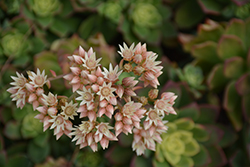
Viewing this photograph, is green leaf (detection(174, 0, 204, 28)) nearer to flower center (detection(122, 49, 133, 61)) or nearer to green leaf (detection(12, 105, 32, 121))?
flower center (detection(122, 49, 133, 61))

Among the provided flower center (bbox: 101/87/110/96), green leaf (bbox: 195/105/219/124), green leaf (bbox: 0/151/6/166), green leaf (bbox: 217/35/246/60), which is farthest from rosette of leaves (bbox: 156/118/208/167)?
green leaf (bbox: 0/151/6/166)

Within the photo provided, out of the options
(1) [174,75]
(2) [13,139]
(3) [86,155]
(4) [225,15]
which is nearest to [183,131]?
(1) [174,75]

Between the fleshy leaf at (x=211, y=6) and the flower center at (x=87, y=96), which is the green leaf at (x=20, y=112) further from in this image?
the fleshy leaf at (x=211, y=6)

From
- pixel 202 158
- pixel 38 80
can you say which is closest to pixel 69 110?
pixel 38 80

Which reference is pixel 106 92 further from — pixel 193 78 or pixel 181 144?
pixel 193 78

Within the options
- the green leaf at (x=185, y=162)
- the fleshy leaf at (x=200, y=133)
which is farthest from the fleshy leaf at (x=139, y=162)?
the fleshy leaf at (x=200, y=133)

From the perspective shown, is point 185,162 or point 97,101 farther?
point 185,162
